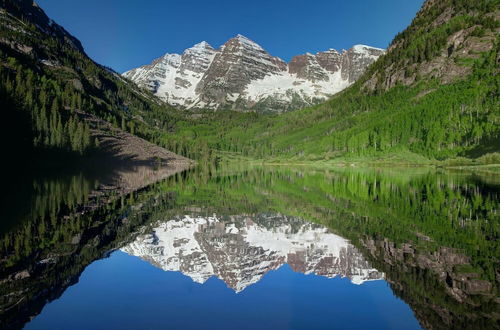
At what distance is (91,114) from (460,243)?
7272 inches

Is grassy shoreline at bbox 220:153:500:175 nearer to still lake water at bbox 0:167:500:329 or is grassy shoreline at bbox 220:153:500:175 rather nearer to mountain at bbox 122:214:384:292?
mountain at bbox 122:214:384:292

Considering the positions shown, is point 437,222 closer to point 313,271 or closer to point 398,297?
point 313,271

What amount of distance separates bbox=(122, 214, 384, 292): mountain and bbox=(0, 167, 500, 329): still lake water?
0.10 m

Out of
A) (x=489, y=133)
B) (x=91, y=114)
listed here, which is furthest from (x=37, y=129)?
(x=489, y=133)

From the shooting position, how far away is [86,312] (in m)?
10.7

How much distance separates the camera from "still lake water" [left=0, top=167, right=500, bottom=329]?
411 inches

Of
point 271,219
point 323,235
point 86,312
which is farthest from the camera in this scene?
point 271,219

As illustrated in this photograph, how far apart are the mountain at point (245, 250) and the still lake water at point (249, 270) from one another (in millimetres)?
96

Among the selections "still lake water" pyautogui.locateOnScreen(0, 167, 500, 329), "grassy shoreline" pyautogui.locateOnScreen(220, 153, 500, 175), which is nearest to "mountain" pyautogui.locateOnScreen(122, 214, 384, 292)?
"still lake water" pyautogui.locateOnScreen(0, 167, 500, 329)

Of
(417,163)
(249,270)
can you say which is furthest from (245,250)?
(417,163)

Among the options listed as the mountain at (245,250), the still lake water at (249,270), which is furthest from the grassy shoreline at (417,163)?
the still lake water at (249,270)

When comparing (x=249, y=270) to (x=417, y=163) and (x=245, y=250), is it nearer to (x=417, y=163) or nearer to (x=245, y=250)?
(x=245, y=250)

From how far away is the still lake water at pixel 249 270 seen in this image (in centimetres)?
1045

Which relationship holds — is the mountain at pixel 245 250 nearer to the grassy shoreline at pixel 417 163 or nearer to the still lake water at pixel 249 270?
the still lake water at pixel 249 270
